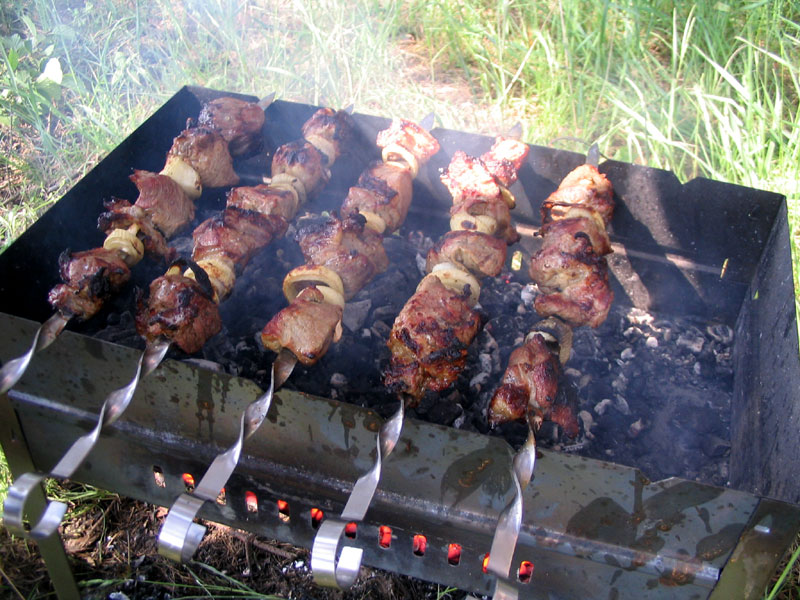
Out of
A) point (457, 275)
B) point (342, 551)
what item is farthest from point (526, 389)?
point (342, 551)

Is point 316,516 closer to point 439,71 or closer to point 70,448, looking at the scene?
point 70,448

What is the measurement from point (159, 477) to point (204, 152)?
139cm

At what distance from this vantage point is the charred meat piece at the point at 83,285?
2.12m

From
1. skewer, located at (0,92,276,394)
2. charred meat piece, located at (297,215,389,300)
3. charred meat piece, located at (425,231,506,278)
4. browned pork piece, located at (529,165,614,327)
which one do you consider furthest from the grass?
skewer, located at (0,92,276,394)

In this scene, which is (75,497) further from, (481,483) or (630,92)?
(630,92)

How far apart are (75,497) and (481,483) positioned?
6.11ft

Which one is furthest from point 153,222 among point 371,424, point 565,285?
point 565,285

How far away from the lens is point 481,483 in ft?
5.90

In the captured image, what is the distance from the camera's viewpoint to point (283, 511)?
211 centimetres

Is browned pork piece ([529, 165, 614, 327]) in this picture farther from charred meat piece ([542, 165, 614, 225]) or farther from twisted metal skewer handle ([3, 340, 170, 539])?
twisted metal skewer handle ([3, 340, 170, 539])

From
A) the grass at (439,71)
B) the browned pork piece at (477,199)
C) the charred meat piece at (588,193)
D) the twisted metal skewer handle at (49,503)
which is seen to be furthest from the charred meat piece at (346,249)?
the grass at (439,71)

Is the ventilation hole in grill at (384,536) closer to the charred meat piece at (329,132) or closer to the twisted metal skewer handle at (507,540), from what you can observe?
the twisted metal skewer handle at (507,540)

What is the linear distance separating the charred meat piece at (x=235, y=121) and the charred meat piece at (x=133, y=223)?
63 centimetres

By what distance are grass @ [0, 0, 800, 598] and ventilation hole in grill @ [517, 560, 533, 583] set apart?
2606mm
